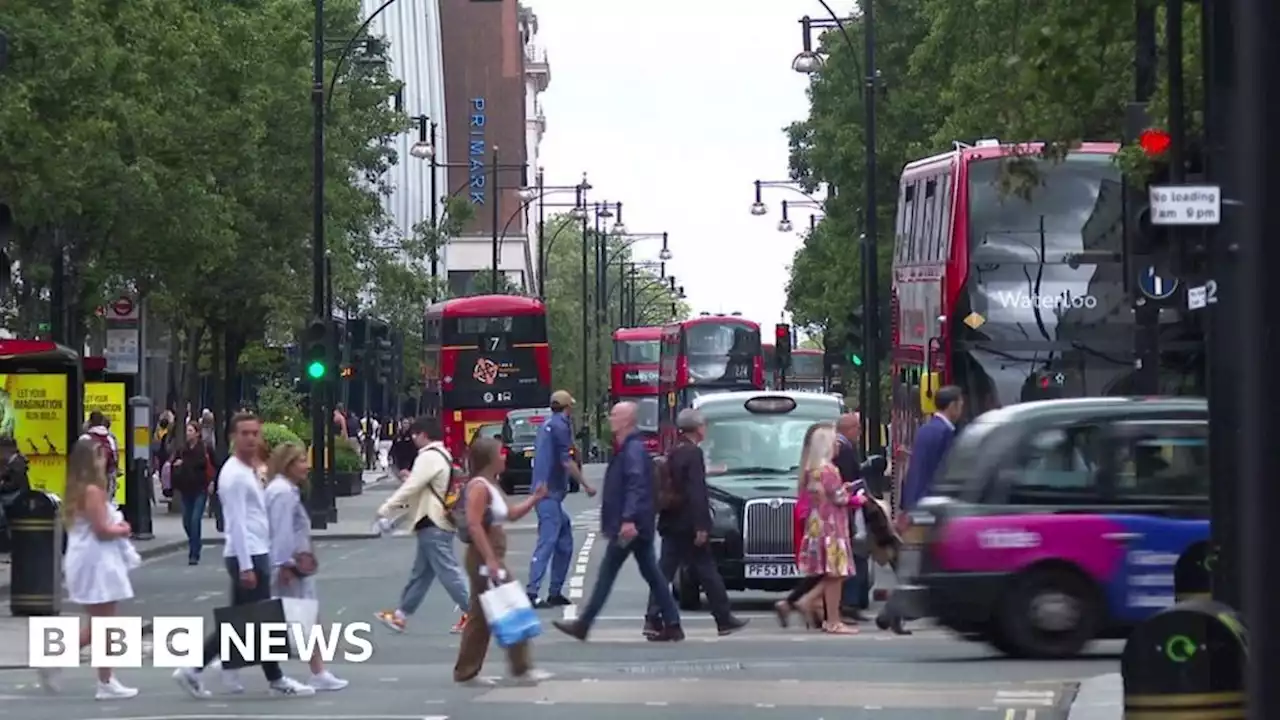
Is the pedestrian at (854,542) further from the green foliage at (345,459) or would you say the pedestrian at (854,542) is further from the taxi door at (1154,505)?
the green foliage at (345,459)

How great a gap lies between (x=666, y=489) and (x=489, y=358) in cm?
4317

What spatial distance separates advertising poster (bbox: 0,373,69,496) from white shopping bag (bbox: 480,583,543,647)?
17.0m

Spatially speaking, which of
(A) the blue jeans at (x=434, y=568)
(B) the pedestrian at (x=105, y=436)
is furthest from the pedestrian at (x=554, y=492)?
(B) the pedestrian at (x=105, y=436)

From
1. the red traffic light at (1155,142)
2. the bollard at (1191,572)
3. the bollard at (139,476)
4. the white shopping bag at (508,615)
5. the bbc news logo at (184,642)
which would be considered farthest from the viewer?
the bollard at (139,476)

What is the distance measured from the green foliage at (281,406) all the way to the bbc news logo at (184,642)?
32853mm

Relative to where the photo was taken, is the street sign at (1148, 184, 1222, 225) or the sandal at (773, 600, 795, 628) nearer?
the street sign at (1148, 184, 1222, 225)

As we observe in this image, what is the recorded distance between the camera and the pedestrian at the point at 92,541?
54.1 ft

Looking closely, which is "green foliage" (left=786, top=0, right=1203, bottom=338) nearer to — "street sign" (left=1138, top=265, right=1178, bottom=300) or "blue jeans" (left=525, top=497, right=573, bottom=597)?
"street sign" (left=1138, top=265, right=1178, bottom=300)

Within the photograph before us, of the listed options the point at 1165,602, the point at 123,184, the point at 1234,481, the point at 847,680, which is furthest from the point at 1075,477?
the point at 123,184

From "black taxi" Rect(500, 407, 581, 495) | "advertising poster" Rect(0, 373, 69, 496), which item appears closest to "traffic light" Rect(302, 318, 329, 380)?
"advertising poster" Rect(0, 373, 69, 496)

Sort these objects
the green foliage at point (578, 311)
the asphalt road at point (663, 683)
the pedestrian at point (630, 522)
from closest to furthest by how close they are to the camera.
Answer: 1. the asphalt road at point (663, 683)
2. the pedestrian at point (630, 522)
3. the green foliage at point (578, 311)

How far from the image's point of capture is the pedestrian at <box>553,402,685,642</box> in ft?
66.1

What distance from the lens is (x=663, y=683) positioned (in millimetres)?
16609

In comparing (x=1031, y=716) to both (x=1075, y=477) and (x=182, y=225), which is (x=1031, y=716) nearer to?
(x=1075, y=477)
